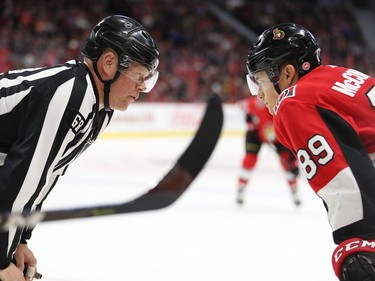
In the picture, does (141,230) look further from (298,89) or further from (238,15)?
(238,15)

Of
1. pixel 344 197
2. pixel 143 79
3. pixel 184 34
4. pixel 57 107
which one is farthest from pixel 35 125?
pixel 184 34

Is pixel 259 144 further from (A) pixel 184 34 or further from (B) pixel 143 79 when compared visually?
(A) pixel 184 34

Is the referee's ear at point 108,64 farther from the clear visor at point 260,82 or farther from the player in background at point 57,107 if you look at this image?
the clear visor at point 260,82

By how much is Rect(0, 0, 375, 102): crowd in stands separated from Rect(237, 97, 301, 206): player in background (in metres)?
4.92

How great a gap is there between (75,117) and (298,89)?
0.57 metres

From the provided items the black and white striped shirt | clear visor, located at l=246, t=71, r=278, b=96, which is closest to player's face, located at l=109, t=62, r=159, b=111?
the black and white striped shirt

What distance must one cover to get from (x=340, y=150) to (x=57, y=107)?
2.31 ft

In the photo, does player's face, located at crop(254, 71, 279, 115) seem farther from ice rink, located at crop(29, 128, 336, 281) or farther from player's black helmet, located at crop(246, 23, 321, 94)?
ice rink, located at crop(29, 128, 336, 281)

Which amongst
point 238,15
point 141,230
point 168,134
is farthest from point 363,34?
point 141,230

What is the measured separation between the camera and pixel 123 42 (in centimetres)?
184

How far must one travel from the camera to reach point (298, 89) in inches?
64.2

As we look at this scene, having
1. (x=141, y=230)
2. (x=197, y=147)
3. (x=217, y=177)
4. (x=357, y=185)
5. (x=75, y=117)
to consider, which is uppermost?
(x=75, y=117)

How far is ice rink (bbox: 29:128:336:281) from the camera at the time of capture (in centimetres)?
314

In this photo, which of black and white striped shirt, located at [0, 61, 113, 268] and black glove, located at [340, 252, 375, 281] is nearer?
black glove, located at [340, 252, 375, 281]
